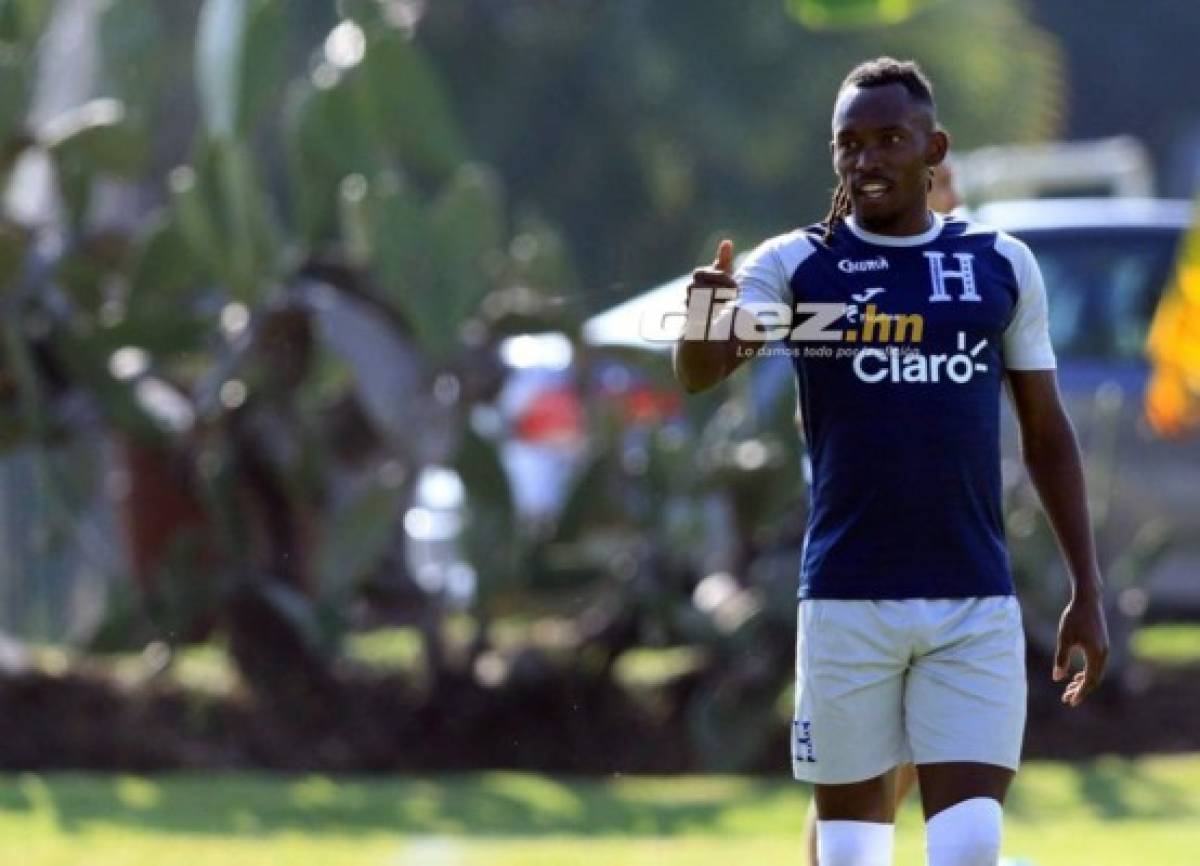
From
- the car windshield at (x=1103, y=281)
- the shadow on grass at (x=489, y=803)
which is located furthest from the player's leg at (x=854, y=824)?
the car windshield at (x=1103, y=281)

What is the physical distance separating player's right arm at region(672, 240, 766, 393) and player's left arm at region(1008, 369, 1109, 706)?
594 millimetres

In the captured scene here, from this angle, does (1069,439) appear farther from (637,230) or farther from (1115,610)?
(637,230)

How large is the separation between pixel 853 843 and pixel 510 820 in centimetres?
384

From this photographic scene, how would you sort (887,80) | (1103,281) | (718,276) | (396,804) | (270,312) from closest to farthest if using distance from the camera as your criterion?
1. (718,276)
2. (887,80)
3. (396,804)
4. (270,312)
5. (1103,281)

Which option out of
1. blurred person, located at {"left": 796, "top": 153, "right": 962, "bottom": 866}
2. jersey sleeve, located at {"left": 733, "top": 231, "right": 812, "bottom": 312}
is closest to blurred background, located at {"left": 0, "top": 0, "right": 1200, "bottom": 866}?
blurred person, located at {"left": 796, "top": 153, "right": 962, "bottom": 866}

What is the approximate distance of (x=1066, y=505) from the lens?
508cm

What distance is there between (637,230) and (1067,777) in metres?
17.2

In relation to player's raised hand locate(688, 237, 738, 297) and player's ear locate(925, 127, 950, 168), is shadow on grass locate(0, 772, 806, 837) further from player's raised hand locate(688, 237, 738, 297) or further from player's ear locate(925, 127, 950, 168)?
player's raised hand locate(688, 237, 738, 297)

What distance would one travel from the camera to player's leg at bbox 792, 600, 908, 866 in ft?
16.1

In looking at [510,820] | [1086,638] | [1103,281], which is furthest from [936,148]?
[1103,281]

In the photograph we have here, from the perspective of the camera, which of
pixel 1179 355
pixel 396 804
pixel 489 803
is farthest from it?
pixel 489 803

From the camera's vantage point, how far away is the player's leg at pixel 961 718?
191 inches

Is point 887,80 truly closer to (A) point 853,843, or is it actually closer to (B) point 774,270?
(B) point 774,270

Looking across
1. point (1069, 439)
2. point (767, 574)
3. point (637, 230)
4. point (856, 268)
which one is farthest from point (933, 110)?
point (637, 230)
